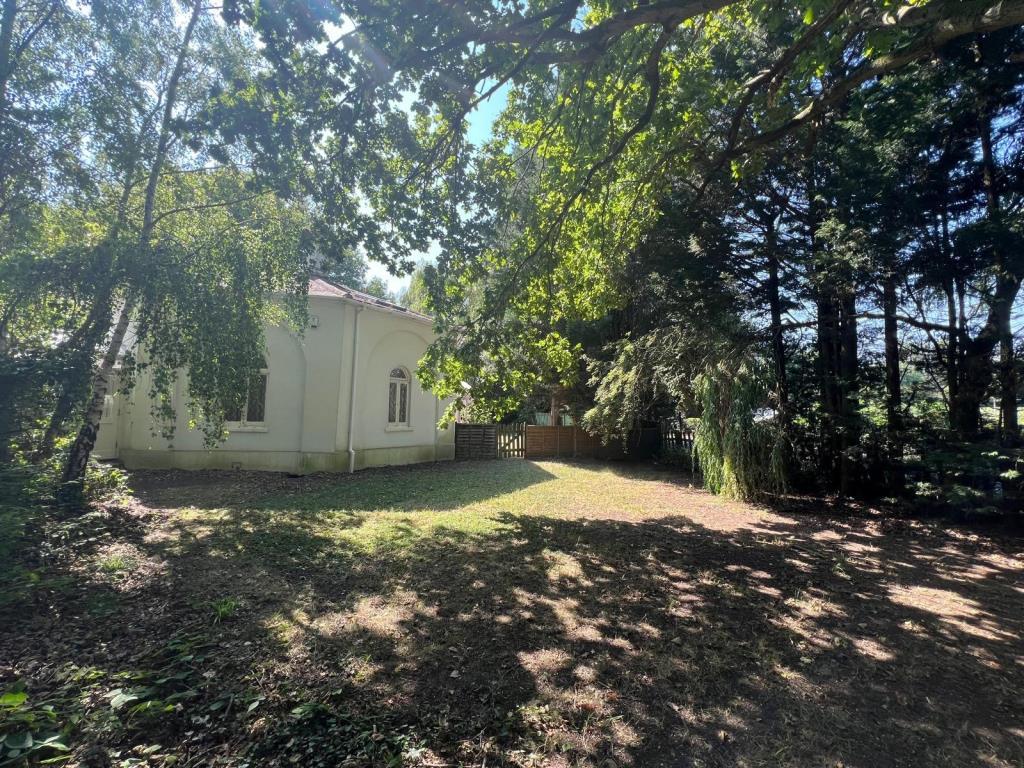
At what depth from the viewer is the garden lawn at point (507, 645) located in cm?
261

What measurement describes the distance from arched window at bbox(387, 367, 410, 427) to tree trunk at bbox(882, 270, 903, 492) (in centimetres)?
1186

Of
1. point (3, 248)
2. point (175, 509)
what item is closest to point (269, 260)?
point (3, 248)

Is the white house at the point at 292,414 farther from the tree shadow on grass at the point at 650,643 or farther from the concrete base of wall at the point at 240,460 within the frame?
the tree shadow on grass at the point at 650,643

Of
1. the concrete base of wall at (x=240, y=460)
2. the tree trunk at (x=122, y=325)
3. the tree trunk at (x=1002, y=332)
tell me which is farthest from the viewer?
the concrete base of wall at (x=240, y=460)

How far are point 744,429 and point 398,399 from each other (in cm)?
981

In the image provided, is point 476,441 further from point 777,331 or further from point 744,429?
point 777,331

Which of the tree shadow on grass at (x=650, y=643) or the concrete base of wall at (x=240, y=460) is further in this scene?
the concrete base of wall at (x=240, y=460)

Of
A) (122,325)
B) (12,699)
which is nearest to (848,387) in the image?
(12,699)

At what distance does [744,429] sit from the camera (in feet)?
30.2

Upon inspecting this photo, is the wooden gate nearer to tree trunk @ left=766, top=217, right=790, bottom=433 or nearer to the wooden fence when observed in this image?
the wooden fence

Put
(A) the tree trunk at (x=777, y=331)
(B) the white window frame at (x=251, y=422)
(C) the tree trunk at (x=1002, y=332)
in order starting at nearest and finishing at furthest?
(C) the tree trunk at (x=1002, y=332) → (A) the tree trunk at (x=777, y=331) → (B) the white window frame at (x=251, y=422)

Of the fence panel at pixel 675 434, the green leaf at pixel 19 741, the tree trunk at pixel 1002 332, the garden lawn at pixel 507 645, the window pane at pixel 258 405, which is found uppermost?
the tree trunk at pixel 1002 332

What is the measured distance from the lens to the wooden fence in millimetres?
17062

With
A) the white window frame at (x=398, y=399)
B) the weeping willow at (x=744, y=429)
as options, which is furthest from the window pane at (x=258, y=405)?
the weeping willow at (x=744, y=429)
